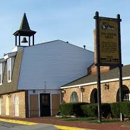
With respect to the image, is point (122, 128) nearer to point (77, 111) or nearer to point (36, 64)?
point (77, 111)

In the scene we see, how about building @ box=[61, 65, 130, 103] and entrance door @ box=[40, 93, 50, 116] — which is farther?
entrance door @ box=[40, 93, 50, 116]

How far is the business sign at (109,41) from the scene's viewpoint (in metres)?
23.8

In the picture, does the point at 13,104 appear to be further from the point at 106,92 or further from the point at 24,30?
the point at 106,92

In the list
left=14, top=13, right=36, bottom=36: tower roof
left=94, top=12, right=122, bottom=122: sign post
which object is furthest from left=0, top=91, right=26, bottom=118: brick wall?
left=94, top=12, right=122, bottom=122: sign post

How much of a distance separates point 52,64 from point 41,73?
5.40ft

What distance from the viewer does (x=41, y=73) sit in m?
38.6

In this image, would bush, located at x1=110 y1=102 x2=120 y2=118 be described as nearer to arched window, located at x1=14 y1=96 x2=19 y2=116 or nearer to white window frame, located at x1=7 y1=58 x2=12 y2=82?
arched window, located at x1=14 y1=96 x2=19 y2=116

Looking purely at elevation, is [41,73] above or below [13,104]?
above

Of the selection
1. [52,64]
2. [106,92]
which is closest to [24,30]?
[52,64]

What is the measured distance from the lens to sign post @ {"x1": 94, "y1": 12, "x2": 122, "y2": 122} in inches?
928

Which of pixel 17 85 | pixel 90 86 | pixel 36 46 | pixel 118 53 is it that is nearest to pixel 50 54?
pixel 36 46

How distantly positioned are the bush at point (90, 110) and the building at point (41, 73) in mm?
9216

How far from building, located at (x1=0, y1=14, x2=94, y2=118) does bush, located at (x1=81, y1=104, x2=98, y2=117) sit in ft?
30.2

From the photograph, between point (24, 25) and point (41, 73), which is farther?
point (24, 25)
